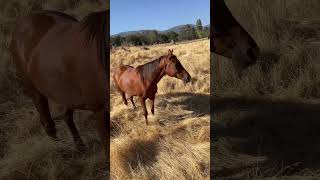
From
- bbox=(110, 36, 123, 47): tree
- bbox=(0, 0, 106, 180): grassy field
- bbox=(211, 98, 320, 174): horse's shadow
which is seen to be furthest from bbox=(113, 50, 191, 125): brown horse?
bbox=(211, 98, 320, 174): horse's shadow

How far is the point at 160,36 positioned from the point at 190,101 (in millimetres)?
306

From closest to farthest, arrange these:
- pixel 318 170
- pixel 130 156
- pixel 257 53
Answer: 1. pixel 130 156
2. pixel 318 170
3. pixel 257 53

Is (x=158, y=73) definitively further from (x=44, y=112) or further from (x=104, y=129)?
(x=44, y=112)

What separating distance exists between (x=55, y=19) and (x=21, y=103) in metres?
0.44

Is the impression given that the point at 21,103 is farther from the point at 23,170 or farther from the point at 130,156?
the point at 130,156

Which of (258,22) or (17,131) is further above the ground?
(258,22)

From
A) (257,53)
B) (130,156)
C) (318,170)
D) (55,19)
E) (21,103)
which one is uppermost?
(55,19)

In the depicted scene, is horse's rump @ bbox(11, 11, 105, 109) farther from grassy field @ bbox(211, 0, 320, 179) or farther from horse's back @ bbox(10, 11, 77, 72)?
grassy field @ bbox(211, 0, 320, 179)

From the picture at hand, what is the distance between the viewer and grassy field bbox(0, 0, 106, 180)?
1.67 m

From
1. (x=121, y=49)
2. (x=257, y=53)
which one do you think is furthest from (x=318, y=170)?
(x=121, y=49)

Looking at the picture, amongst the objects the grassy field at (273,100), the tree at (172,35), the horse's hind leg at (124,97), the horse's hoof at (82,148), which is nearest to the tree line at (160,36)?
the tree at (172,35)

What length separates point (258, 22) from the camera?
7.41ft

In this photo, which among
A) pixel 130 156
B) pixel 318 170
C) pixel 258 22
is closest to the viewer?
pixel 130 156

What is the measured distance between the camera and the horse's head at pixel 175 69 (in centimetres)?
156
